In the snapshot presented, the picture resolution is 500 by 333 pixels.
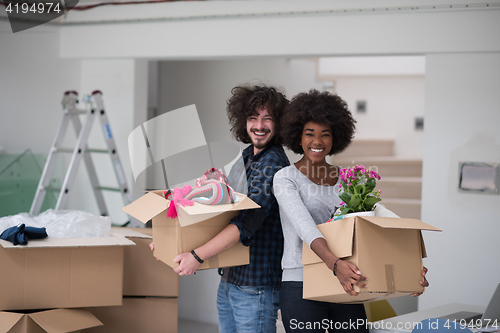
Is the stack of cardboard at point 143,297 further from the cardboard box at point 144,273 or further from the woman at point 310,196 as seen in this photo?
the woman at point 310,196

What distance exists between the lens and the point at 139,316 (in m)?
2.32

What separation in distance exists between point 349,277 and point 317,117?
0.52m

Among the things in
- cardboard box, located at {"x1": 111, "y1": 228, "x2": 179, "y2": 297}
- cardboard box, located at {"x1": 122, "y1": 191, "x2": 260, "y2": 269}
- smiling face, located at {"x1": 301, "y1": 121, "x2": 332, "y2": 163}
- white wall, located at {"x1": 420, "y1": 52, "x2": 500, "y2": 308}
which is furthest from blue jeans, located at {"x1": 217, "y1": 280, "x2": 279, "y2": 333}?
white wall, located at {"x1": 420, "y1": 52, "x2": 500, "y2": 308}

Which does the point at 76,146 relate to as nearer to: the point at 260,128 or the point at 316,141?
the point at 260,128

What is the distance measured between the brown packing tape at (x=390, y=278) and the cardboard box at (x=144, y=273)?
1.33 m

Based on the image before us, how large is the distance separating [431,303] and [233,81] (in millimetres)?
2326

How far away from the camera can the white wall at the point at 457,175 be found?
255 centimetres

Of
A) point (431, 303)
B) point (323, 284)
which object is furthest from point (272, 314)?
point (431, 303)

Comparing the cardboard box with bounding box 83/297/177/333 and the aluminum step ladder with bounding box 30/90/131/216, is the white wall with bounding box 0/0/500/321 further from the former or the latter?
the cardboard box with bounding box 83/297/177/333

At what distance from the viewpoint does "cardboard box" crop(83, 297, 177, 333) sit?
91.0 inches

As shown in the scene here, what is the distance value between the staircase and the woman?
7.53 ft

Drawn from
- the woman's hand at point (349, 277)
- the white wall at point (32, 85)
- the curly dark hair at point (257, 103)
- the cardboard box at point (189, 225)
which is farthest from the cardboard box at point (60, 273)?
the white wall at point (32, 85)

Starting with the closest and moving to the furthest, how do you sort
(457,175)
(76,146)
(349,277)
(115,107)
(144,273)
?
1. (349,277)
2. (144,273)
3. (457,175)
4. (76,146)
5. (115,107)

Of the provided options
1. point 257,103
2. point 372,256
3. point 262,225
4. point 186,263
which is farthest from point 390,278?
point 257,103
